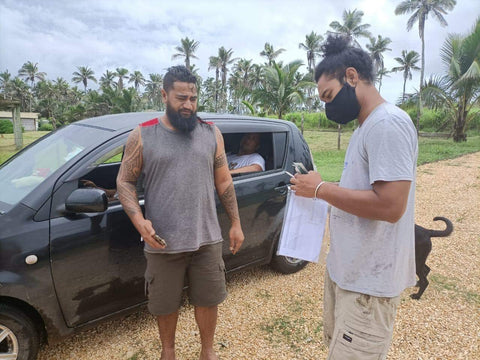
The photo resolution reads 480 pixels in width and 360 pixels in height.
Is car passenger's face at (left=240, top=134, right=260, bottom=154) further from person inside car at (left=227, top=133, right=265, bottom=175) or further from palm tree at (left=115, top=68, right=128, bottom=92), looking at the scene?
palm tree at (left=115, top=68, right=128, bottom=92)

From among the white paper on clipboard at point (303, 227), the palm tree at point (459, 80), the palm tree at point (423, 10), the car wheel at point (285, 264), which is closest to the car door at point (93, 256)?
the white paper on clipboard at point (303, 227)

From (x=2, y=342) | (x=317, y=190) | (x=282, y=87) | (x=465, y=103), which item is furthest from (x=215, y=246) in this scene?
(x=465, y=103)

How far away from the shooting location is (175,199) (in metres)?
1.93

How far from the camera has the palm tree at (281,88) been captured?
16.4 metres

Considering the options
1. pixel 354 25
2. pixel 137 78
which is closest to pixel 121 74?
pixel 137 78

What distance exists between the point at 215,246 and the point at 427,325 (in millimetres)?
2122

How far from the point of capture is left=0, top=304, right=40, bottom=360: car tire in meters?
1.91

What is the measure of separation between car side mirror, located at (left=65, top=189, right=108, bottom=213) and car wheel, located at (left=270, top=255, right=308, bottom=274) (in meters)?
2.08

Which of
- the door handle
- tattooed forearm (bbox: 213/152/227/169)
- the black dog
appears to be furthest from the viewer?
the door handle

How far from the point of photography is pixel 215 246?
210cm

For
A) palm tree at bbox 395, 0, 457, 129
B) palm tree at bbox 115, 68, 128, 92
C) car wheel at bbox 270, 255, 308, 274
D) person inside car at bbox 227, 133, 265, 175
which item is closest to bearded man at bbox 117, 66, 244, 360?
person inside car at bbox 227, 133, 265, 175

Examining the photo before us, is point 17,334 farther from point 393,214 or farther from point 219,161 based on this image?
point 393,214

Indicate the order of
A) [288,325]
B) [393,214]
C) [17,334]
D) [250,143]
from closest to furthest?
[393,214], [17,334], [288,325], [250,143]

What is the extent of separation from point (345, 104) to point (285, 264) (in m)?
2.49
